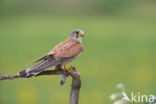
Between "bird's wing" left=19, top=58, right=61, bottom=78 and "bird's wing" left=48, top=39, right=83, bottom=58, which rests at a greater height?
"bird's wing" left=48, top=39, right=83, bottom=58

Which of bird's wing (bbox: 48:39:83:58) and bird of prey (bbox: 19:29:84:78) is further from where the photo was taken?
bird's wing (bbox: 48:39:83:58)

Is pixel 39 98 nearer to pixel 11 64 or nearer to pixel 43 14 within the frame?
pixel 11 64

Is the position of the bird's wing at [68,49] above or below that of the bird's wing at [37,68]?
above

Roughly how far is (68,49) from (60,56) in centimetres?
9

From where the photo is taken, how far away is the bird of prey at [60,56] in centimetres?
180

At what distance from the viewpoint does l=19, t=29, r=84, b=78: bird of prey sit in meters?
1.80

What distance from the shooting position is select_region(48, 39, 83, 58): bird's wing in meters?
1.92

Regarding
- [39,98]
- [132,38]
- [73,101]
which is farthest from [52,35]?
[73,101]

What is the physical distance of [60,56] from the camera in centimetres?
191

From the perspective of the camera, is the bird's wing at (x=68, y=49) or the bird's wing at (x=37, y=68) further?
the bird's wing at (x=68, y=49)

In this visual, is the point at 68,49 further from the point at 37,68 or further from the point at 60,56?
the point at 37,68

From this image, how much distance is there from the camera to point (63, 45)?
198cm

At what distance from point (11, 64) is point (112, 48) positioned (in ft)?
3.58

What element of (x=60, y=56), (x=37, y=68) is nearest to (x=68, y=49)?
(x=60, y=56)
